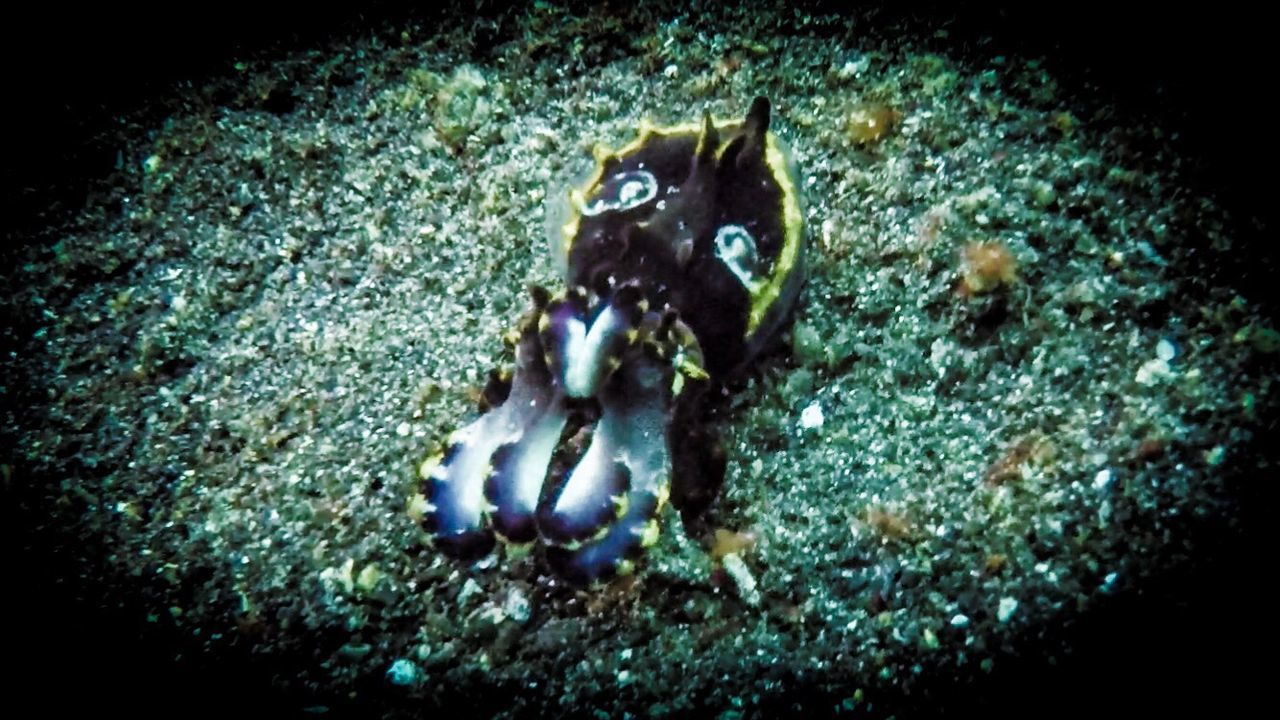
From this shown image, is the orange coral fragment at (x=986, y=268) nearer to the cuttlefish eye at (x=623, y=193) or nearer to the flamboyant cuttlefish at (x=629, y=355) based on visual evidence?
the flamboyant cuttlefish at (x=629, y=355)

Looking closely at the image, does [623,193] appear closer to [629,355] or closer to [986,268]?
[629,355]

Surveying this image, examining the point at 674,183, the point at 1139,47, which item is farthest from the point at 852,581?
the point at 1139,47

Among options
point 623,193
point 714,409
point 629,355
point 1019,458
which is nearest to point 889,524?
point 1019,458

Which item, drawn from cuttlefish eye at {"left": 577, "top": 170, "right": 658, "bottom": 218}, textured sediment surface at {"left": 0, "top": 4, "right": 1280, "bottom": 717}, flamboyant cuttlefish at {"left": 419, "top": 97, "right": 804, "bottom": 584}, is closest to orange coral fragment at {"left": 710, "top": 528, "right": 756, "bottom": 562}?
textured sediment surface at {"left": 0, "top": 4, "right": 1280, "bottom": 717}

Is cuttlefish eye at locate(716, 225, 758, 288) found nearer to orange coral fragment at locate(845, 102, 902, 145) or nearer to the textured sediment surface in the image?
the textured sediment surface

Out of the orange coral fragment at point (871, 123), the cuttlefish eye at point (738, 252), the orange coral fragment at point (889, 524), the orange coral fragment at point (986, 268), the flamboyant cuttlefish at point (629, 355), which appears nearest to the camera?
the flamboyant cuttlefish at point (629, 355)

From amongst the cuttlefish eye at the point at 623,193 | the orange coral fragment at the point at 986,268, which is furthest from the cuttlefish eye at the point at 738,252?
the orange coral fragment at the point at 986,268
